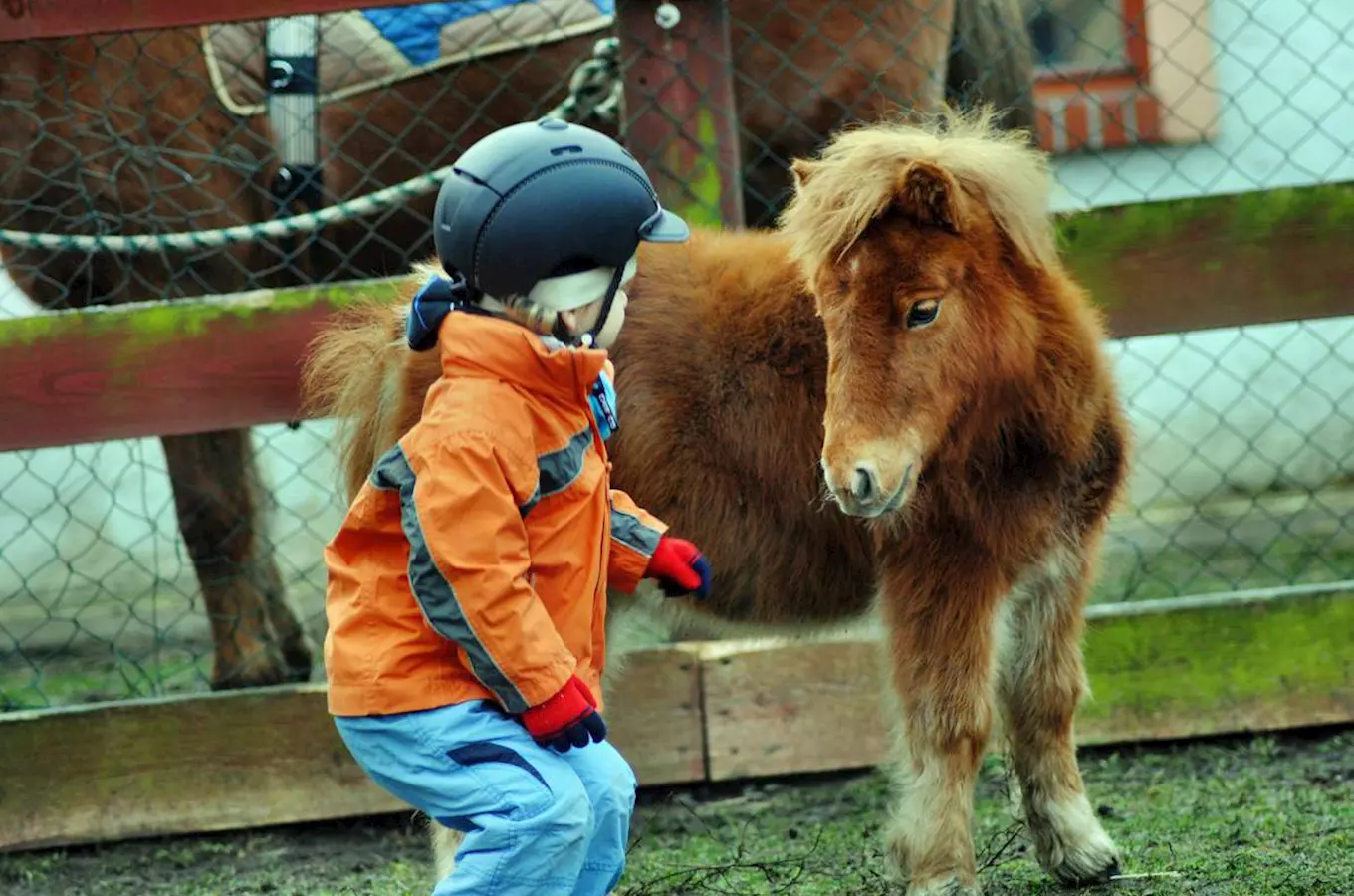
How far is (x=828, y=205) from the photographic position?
10.2 ft

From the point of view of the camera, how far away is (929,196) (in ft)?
9.93

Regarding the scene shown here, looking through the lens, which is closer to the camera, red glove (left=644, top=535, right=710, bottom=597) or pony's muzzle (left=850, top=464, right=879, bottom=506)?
red glove (left=644, top=535, right=710, bottom=597)

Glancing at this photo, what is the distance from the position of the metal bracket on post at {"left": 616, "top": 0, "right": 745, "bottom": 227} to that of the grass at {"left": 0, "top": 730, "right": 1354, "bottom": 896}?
1577 millimetres

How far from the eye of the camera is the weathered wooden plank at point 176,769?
13.6ft

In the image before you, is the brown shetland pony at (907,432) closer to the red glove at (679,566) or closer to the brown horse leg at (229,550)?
the red glove at (679,566)

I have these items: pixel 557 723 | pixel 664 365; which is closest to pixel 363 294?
pixel 664 365

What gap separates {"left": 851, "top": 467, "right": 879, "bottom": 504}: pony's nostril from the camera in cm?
290

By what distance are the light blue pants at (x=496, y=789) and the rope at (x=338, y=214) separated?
210cm

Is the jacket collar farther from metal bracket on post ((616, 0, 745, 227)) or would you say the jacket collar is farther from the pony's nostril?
metal bracket on post ((616, 0, 745, 227))

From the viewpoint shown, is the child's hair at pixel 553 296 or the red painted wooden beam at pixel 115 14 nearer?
the child's hair at pixel 553 296

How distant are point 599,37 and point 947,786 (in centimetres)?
267

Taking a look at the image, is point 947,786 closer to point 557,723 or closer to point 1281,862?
point 1281,862

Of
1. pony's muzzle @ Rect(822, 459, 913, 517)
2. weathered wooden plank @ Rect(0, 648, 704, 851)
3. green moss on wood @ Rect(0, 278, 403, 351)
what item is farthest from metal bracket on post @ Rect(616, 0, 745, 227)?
weathered wooden plank @ Rect(0, 648, 704, 851)

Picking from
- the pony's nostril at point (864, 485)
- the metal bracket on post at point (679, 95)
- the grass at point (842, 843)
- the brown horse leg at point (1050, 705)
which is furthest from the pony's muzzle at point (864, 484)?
the metal bracket on post at point (679, 95)
